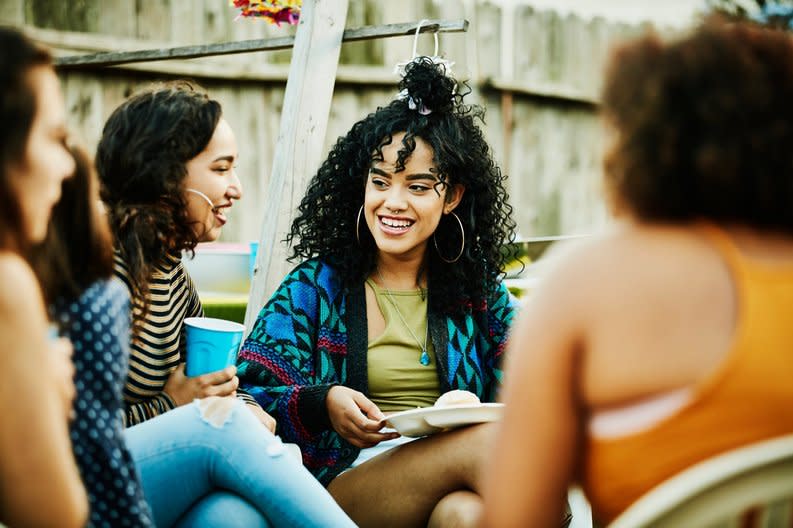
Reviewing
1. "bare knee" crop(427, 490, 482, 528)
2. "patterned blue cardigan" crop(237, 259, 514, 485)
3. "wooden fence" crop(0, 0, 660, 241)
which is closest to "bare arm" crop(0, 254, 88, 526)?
"bare knee" crop(427, 490, 482, 528)

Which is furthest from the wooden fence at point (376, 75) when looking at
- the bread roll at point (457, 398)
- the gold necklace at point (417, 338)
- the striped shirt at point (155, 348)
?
the striped shirt at point (155, 348)

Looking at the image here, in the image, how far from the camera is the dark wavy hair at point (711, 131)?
1.06m

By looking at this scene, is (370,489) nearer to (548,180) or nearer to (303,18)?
(303,18)

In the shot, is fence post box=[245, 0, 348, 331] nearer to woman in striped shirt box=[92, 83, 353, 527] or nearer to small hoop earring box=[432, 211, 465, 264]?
small hoop earring box=[432, 211, 465, 264]

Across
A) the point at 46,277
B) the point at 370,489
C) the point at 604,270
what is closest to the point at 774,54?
the point at 604,270

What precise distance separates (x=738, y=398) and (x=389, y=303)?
5.10 feet

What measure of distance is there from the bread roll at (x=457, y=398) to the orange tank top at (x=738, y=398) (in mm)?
1164

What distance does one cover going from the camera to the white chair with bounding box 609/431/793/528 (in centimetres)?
94

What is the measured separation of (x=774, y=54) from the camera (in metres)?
1.10

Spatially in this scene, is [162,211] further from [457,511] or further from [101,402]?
[457,511]

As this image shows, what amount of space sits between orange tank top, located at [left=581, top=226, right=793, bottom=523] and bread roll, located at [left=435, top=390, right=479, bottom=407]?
45.8 inches

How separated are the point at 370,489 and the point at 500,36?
5.48m

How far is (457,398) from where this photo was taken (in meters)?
2.23

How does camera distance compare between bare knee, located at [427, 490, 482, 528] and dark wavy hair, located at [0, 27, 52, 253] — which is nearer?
dark wavy hair, located at [0, 27, 52, 253]
